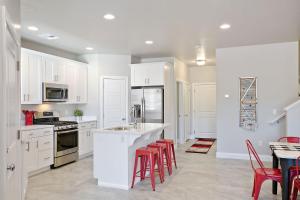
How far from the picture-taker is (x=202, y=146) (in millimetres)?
7590

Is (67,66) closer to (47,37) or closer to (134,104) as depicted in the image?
(47,37)

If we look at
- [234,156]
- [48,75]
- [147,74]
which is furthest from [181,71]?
[48,75]

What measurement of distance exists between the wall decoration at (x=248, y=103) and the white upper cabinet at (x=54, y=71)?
4.19 meters

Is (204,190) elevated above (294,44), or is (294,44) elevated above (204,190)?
(294,44)

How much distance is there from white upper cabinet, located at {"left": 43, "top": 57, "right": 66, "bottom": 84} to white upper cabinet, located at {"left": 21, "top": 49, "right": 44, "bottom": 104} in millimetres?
145

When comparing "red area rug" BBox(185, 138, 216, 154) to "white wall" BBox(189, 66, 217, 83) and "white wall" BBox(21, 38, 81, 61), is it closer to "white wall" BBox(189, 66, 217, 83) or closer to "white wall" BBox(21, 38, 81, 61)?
"white wall" BBox(189, 66, 217, 83)

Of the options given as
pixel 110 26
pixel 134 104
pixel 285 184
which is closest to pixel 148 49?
pixel 134 104

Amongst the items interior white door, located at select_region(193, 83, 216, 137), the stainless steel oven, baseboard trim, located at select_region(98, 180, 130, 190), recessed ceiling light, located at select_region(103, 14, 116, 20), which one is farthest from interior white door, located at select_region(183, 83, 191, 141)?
recessed ceiling light, located at select_region(103, 14, 116, 20)

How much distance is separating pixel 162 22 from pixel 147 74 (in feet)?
8.84

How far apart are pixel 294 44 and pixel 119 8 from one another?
406 cm

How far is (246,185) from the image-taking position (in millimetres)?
4039

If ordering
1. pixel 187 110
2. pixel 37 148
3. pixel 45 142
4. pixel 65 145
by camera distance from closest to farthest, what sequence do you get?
pixel 37 148 → pixel 45 142 → pixel 65 145 → pixel 187 110

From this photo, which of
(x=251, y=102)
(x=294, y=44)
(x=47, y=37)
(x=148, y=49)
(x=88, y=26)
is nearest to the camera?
(x=88, y=26)

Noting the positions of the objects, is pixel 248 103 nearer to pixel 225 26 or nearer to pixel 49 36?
pixel 225 26
